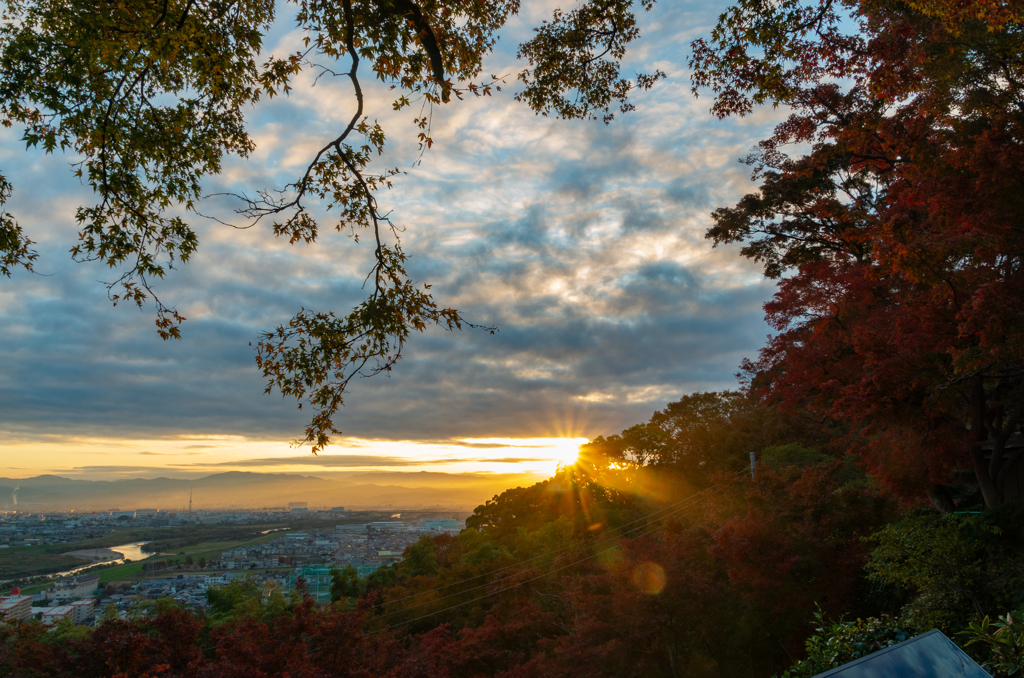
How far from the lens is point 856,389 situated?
8.00m

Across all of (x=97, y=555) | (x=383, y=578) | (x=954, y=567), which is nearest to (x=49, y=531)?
(x=97, y=555)

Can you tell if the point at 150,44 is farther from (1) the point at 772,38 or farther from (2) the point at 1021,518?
(2) the point at 1021,518

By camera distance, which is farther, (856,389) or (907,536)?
(907,536)

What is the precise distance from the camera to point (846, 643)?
5.39 meters

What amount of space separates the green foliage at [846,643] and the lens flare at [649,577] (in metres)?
4.70

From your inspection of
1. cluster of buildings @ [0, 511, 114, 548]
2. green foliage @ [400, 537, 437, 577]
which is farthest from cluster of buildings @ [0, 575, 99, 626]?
cluster of buildings @ [0, 511, 114, 548]

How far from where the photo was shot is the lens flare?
10.5 m

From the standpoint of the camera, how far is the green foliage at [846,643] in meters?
5.29

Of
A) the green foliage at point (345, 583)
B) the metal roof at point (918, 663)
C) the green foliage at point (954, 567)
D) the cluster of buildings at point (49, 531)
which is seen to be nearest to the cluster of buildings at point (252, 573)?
the green foliage at point (345, 583)

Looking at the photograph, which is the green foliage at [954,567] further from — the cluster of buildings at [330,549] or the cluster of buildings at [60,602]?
the cluster of buildings at [330,549]

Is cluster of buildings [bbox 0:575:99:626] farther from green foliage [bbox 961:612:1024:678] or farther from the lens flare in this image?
green foliage [bbox 961:612:1024:678]

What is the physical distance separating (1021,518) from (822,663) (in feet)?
19.5

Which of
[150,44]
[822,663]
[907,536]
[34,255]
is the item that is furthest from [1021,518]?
[34,255]

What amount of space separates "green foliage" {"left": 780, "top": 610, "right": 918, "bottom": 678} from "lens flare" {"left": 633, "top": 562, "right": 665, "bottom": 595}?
4.70 metres
